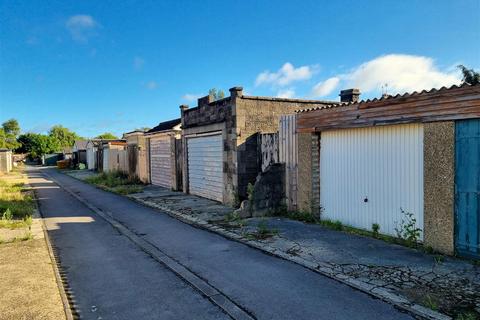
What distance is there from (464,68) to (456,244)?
19562mm

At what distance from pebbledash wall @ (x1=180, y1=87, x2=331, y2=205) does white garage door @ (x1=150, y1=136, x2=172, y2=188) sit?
230 inches

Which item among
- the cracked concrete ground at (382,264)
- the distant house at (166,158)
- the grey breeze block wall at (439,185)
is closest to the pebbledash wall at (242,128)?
the cracked concrete ground at (382,264)

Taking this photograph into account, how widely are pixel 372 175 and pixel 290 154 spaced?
9.61 ft

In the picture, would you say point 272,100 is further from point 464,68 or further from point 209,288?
point 464,68

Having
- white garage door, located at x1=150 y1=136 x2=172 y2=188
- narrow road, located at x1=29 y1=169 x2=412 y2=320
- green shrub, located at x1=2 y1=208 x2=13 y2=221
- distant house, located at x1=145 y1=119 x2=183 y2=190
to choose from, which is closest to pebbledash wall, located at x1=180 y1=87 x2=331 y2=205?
narrow road, located at x1=29 y1=169 x2=412 y2=320

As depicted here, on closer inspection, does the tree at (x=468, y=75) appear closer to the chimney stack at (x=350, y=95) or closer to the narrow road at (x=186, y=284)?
the chimney stack at (x=350, y=95)

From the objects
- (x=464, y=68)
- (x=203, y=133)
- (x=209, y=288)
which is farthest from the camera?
(x=464, y=68)

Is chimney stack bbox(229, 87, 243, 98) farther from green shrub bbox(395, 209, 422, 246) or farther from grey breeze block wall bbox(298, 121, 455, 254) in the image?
green shrub bbox(395, 209, 422, 246)

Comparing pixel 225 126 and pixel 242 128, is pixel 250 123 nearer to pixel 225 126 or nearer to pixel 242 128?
pixel 242 128

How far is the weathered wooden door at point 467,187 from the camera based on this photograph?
5.99 meters

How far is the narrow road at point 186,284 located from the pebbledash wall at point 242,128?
3366 mm

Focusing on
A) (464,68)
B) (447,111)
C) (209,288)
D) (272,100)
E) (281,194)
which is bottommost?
(209,288)

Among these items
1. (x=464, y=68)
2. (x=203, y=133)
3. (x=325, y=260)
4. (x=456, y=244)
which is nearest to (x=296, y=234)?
(x=325, y=260)

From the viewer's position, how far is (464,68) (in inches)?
849
